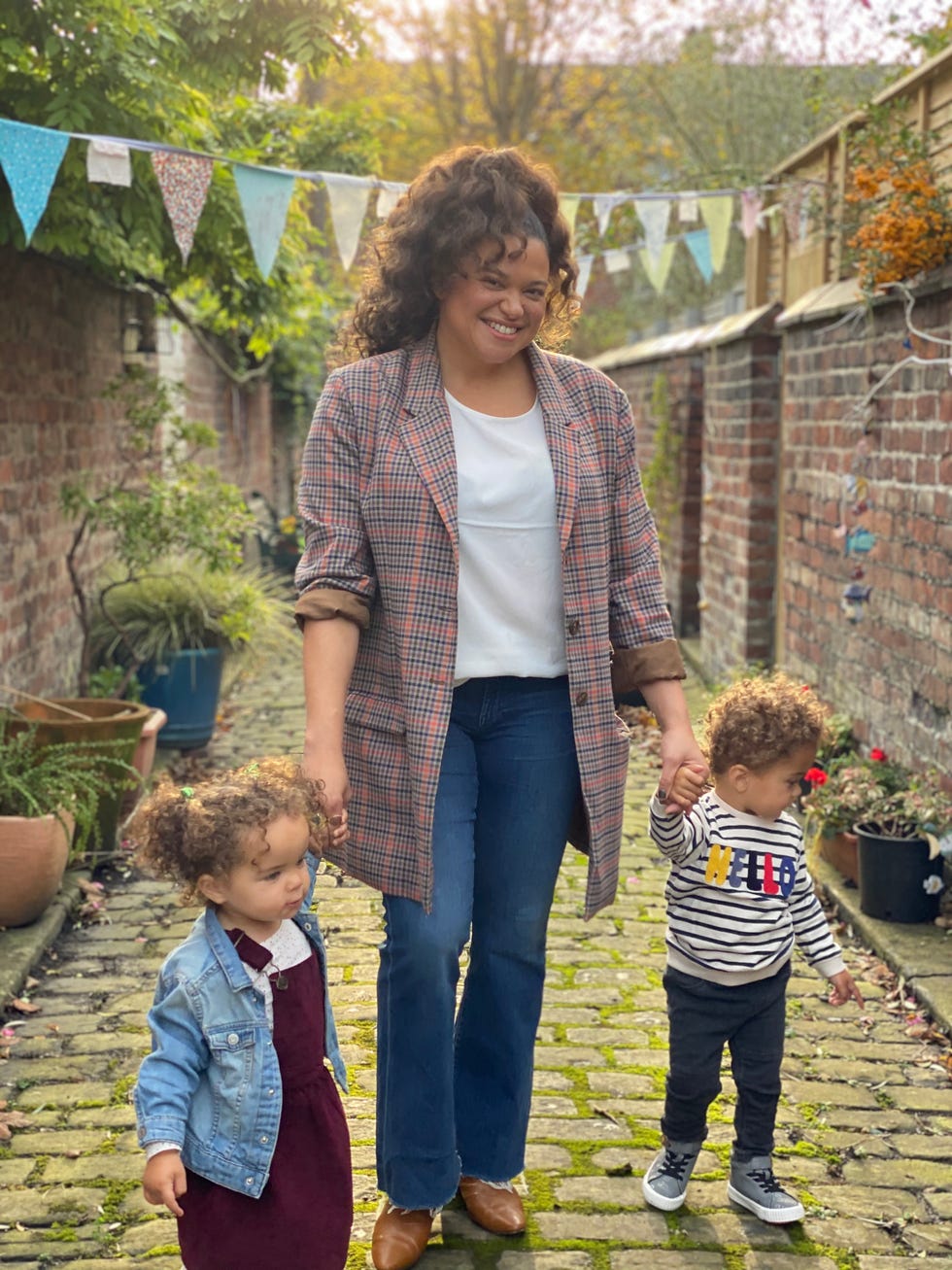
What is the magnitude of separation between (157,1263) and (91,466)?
5869mm

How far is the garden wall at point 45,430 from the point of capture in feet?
21.4

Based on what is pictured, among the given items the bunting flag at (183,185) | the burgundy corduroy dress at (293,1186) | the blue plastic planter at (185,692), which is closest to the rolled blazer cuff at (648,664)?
the burgundy corduroy dress at (293,1186)

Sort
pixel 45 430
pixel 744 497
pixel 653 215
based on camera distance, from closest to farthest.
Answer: pixel 45 430
pixel 653 215
pixel 744 497

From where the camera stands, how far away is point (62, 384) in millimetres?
7555

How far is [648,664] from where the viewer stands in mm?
2930

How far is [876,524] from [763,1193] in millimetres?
3601

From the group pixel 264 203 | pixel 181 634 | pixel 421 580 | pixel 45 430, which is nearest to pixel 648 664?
pixel 421 580

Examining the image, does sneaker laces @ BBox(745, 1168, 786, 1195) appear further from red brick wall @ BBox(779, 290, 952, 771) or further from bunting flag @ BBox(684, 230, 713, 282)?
bunting flag @ BBox(684, 230, 713, 282)

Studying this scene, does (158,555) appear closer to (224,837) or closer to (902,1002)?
(902,1002)

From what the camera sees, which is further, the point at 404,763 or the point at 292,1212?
the point at 404,763

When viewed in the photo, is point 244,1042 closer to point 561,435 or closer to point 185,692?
point 561,435

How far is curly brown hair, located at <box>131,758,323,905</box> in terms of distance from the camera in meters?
2.39

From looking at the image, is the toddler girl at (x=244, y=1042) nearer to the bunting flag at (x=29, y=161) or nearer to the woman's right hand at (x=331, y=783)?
the woman's right hand at (x=331, y=783)

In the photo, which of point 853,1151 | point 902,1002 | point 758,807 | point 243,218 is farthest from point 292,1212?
point 243,218
